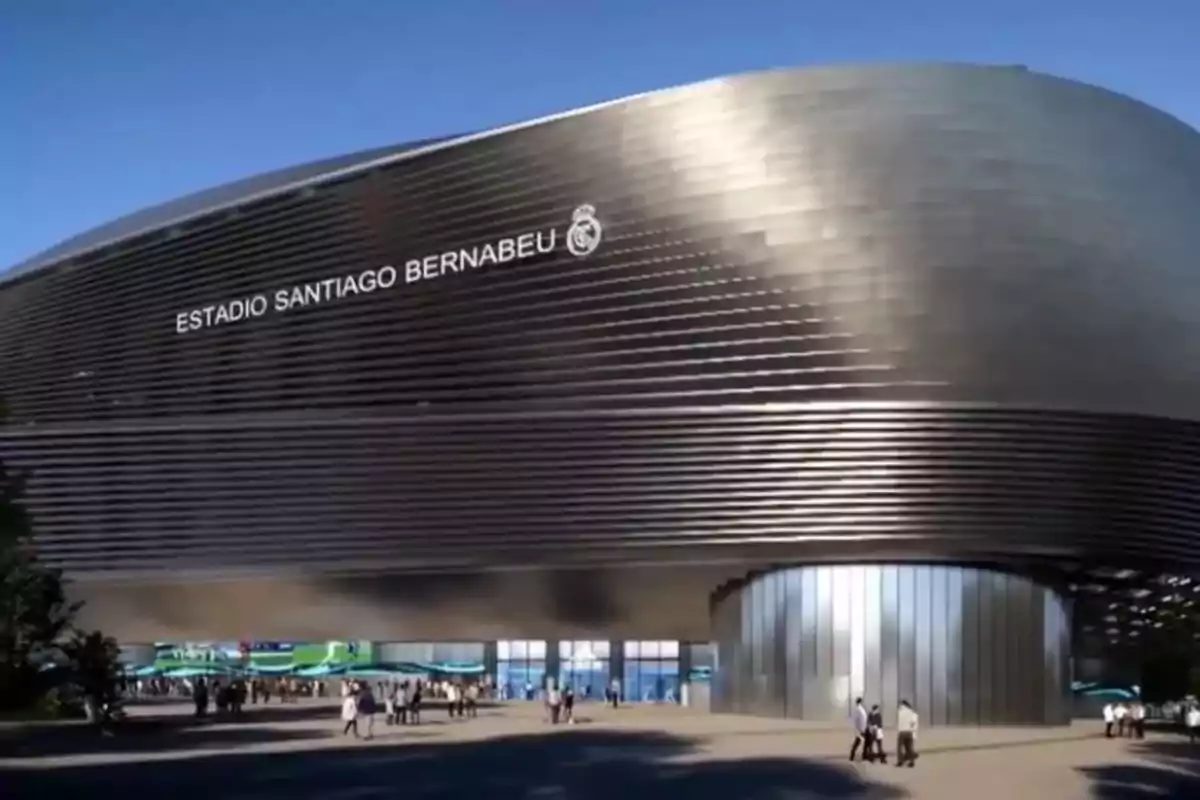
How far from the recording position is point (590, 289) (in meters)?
55.3

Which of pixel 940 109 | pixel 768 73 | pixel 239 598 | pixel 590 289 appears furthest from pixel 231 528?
pixel 940 109

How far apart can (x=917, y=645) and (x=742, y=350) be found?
36.9 ft

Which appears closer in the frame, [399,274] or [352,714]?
[352,714]

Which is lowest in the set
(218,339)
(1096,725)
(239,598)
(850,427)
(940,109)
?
(1096,725)

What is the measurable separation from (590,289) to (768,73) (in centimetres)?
978

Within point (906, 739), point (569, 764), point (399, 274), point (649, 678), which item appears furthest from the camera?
point (649, 678)

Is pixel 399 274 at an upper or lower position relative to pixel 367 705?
upper

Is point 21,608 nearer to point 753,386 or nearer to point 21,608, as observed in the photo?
point 21,608

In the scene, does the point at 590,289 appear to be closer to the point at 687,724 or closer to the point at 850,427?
the point at 850,427

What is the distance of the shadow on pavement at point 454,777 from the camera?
26.9m

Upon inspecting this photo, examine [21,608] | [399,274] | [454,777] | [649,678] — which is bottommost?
[649,678]

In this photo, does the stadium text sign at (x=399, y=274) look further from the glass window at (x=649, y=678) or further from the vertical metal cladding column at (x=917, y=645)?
the glass window at (x=649, y=678)

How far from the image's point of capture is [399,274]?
59.3 meters

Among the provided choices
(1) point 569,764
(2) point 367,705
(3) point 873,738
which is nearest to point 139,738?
(2) point 367,705
